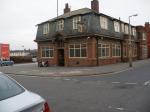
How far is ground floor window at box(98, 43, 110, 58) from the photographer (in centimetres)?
3597

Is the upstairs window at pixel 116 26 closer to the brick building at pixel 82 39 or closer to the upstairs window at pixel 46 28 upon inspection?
the brick building at pixel 82 39

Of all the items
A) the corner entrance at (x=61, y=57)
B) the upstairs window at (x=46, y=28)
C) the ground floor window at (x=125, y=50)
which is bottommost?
the corner entrance at (x=61, y=57)

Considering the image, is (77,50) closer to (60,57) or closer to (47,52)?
(60,57)

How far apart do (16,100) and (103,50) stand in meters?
33.2

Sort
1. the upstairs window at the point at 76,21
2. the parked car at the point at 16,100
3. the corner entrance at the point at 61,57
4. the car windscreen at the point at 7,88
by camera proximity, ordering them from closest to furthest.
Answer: the parked car at the point at 16,100 < the car windscreen at the point at 7,88 < the upstairs window at the point at 76,21 < the corner entrance at the point at 61,57

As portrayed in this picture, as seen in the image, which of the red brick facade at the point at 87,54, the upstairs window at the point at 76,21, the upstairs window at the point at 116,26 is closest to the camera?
the red brick facade at the point at 87,54

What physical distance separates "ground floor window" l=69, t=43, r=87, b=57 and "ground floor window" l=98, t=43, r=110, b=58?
6.76ft

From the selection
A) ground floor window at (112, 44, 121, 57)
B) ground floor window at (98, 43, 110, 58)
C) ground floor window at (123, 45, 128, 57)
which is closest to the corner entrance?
ground floor window at (98, 43, 110, 58)

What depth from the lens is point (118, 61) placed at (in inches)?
1697

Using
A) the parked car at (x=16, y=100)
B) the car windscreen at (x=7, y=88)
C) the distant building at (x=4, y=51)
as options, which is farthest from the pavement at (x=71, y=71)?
the distant building at (x=4, y=51)

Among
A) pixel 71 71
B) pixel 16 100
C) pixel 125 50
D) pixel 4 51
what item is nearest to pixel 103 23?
pixel 125 50

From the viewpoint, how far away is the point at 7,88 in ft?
16.3

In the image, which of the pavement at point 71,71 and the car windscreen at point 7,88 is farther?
the pavement at point 71,71

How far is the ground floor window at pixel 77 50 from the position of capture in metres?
Result: 35.2
